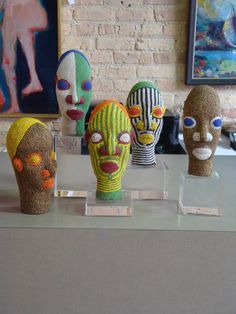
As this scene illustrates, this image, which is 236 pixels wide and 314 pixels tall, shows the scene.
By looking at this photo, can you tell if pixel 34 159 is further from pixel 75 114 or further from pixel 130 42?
pixel 130 42

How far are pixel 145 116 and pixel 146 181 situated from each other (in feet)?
0.47

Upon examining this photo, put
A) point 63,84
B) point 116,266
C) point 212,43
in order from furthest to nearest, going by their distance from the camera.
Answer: point 212,43 < point 63,84 < point 116,266

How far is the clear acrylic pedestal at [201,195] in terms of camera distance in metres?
0.79

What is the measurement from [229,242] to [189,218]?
0.29 ft

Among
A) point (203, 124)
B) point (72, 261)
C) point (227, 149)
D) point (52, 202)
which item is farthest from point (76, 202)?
point (227, 149)

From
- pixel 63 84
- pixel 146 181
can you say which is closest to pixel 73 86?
pixel 63 84

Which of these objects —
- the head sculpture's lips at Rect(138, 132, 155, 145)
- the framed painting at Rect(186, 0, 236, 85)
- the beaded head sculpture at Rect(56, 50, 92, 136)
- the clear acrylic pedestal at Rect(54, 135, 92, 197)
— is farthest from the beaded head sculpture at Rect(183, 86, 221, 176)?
the framed painting at Rect(186, 0, 236, 85)

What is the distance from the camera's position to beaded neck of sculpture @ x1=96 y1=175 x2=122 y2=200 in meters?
0.81

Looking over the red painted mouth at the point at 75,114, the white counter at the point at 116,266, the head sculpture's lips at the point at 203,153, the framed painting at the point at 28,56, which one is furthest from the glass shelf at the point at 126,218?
the framed painting at the point at 28,56

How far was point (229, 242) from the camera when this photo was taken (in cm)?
72

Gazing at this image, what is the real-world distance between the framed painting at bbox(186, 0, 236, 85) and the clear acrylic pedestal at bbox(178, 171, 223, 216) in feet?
4.24

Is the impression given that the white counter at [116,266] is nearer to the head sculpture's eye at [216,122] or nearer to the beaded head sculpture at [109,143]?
the beaded head sculpture at [109,143]

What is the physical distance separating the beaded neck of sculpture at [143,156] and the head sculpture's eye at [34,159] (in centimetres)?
29

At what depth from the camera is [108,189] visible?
812 mm
